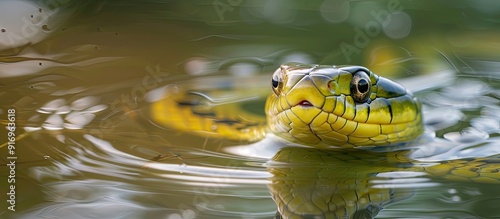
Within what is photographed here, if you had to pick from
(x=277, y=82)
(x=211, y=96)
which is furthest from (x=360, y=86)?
(x=211, y=96)

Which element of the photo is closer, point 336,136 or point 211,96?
point 336,136

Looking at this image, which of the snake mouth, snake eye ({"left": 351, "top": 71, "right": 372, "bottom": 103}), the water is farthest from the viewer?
snake eye ({"left": 351, "top": 71, "right": 372, "bottom": 103})

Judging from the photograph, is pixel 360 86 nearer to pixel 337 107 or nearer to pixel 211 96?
pixel 337 107

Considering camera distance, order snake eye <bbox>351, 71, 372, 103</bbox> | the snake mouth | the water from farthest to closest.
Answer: snake eye <bbox>351, 71, 372, 103</bbox> < the snake mouth < the water

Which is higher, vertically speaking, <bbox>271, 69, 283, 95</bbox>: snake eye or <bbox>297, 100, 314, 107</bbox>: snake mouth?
<bbox>271, 69, 283, 95</bbox>: snake eye

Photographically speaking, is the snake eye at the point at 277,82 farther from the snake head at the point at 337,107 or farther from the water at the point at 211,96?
the water at the point at 211,96

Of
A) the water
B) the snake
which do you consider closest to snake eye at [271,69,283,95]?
the snake

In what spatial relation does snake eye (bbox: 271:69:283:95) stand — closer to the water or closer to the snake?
the snake

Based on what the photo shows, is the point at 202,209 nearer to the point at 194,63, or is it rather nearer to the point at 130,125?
the point at 130,125
